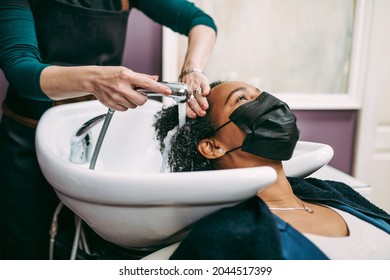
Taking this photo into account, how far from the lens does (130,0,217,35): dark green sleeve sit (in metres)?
1.41

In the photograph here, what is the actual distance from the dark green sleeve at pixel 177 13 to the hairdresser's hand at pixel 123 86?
56 cm

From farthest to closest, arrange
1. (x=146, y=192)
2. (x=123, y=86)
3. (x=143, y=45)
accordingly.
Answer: (x=143, y=45) < (x=123, y=86) < (x=146, y=192)

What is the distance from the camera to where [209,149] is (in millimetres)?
1040

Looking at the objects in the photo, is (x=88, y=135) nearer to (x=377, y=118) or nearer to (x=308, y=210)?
(x=308, y=210)

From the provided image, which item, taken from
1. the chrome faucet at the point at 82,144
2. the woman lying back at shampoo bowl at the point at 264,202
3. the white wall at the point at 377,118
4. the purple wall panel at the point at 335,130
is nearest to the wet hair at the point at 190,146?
the woman lying back at shampoo bowl at the point at 264,202

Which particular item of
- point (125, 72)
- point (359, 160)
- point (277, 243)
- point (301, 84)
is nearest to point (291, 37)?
point (301, 84)

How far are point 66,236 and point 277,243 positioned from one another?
29.9 inches

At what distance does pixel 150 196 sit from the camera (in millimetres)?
770

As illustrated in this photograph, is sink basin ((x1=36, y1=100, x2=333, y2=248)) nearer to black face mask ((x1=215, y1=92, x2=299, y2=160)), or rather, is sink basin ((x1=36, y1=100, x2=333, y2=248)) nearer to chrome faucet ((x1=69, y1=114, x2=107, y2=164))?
chrome faucet ((x1=69, y1=114, x2=107, y2=164))

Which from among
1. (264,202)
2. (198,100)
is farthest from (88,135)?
(264,202)

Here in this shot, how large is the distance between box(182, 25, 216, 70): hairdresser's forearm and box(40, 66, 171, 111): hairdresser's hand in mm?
381

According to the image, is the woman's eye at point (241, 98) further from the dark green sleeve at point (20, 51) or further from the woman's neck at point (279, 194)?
the dark green sleeve at point (20, 51)

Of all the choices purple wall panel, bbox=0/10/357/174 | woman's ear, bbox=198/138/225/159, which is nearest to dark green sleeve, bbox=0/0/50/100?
woman's ear, bbox=198/138/225/159

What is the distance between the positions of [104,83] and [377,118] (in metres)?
1.64
